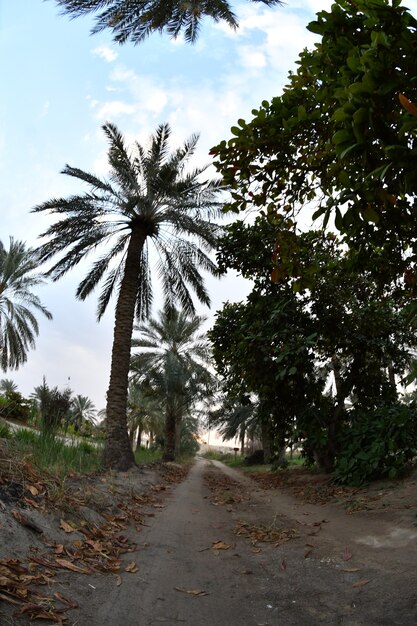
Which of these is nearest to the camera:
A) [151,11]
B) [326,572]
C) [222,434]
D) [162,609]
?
[162,609]

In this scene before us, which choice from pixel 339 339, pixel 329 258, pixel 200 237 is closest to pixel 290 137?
pixel 329 258

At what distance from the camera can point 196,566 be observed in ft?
11.8

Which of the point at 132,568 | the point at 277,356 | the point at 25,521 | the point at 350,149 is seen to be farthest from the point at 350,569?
the point at 277,356

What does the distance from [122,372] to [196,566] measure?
8.38 meters

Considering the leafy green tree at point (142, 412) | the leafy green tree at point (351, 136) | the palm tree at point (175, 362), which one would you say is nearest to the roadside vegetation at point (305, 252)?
the leafy green tree at point (351, 136)

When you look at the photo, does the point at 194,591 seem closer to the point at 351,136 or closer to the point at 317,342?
the point at 351,136

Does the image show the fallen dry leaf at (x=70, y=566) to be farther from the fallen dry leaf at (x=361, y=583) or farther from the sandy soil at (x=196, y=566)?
the fallen dry leaf at (x=361, y=583)

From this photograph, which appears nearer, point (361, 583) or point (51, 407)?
point (361, 583)

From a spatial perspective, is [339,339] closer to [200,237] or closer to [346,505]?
[346,505]

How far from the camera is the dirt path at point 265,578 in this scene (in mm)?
2518

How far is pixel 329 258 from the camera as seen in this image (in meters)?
9.38

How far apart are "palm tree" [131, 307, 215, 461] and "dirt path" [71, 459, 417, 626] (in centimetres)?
1883

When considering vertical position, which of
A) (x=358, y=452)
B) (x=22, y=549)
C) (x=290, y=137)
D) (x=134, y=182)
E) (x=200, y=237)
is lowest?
(x=22, y=549)

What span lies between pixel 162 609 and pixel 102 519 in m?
2.21
